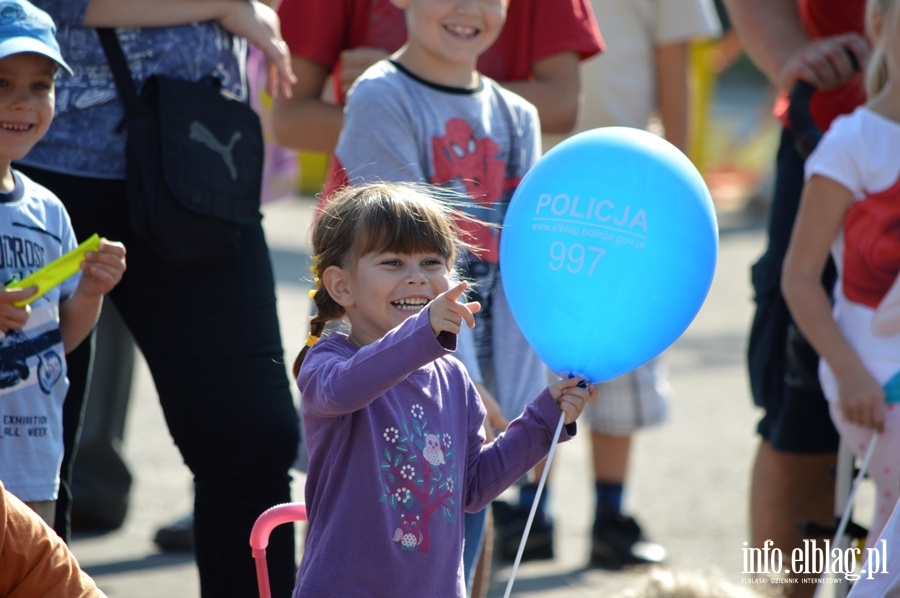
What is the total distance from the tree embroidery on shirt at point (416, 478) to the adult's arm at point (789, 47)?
1792 millimetres

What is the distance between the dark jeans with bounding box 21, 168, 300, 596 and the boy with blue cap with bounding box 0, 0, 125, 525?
0.78ft

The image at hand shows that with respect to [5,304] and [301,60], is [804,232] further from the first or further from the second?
[5,304]

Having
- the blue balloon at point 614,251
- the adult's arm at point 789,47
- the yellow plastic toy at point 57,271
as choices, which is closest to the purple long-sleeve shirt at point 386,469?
the blue balloon at point 614,251

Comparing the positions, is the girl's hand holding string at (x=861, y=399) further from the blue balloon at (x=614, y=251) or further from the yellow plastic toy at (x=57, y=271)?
the yellow plastic toy at (x=57, y=271)

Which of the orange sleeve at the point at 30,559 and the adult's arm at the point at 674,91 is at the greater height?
the adult's arm at the point at 674,91

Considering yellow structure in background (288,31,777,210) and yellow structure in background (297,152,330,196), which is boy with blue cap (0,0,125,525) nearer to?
yellow structure in background (288,31,777,210)

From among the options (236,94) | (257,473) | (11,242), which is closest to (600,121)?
(236,94)

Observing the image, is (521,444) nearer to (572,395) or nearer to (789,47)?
(572,395)

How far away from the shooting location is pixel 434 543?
7.95 feet

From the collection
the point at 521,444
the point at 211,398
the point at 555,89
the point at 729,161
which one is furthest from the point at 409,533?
the point at 729,161

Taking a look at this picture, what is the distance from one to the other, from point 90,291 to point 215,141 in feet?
1.68

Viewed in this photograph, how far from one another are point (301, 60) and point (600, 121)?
1624mm

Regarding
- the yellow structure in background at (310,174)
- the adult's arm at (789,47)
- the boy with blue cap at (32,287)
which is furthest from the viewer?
the yellow structure in background at (310,174)

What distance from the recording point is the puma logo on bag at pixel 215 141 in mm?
3055
